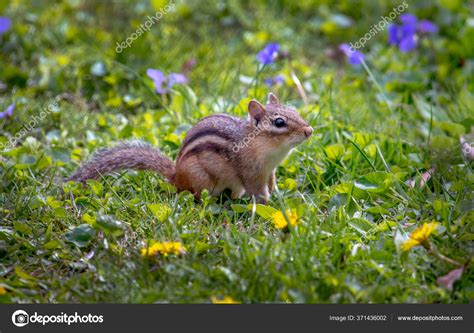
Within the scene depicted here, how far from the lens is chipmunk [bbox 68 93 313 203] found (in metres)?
4.06

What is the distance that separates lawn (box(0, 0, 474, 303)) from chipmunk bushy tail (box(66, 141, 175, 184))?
0.06m

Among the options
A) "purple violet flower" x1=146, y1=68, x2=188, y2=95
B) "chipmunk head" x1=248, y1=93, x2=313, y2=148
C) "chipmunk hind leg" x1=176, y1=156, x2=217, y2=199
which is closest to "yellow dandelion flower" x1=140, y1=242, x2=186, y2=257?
"chipmunk hind leg" x1=176, y1=156, x2=217, y2=199

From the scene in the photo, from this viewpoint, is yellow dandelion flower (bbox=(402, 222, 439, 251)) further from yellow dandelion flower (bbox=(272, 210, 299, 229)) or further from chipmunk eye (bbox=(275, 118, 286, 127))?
chipmunk eye (bbox=(275, 118, 286, 127))

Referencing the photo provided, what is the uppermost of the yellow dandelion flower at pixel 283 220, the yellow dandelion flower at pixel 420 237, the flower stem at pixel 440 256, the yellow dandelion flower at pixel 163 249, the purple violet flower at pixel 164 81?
the yellow dandelion flower at pixel 420 237

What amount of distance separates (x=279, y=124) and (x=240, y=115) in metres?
0.90

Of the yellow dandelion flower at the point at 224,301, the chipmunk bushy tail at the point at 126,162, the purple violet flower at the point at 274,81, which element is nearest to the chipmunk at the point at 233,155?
the chipmunk bushy tail at the point at 126,162

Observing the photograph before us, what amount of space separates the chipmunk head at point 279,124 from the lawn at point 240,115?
11.8 inches

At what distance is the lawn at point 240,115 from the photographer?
10.2 feet

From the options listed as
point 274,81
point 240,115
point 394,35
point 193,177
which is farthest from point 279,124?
point 394,35

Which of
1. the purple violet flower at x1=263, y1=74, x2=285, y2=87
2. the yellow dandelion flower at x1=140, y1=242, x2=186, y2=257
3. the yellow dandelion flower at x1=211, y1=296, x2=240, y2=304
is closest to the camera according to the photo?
the yellow dandelion flower at x1=211, y1=296, x2=240, y2=304

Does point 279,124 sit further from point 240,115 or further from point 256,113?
point 240,115

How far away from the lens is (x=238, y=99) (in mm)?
5266

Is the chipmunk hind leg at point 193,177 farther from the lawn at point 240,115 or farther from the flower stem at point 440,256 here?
the flower stem at point 440,256

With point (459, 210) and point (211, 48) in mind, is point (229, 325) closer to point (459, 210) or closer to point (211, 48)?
point (459, 210)
